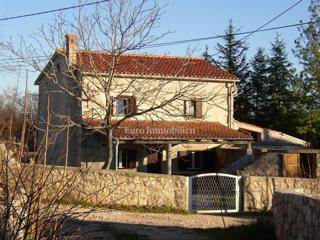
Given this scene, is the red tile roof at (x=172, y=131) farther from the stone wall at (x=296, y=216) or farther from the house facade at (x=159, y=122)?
the stone wall at (x=296, y=216)

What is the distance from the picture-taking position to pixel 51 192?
228 inches

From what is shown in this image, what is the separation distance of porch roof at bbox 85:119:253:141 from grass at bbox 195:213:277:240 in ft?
47.4

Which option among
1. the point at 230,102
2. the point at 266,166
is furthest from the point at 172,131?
the point at 266,166

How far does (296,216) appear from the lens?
9.64 meters

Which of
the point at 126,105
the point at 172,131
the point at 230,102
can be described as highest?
the point at 230,102

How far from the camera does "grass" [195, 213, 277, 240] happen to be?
459 inches

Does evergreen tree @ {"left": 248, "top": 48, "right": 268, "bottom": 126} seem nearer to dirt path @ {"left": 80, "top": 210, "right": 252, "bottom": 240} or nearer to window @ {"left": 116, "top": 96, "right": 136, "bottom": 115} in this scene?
window @ {"left": 116, "top": 96, "right": 136, "bottom": 115}

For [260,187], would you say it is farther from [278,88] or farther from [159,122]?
[278,88]

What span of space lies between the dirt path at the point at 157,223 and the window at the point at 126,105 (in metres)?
6.83

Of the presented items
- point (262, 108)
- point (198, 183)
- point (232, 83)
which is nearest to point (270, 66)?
point (262, 108)

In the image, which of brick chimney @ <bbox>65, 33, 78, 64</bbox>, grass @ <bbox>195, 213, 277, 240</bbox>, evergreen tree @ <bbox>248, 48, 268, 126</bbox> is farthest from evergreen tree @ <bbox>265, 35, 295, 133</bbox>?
grass @ <bbox>195, 213, 277, 240</bbox>

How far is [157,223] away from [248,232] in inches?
129

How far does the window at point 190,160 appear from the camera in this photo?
31375 mm

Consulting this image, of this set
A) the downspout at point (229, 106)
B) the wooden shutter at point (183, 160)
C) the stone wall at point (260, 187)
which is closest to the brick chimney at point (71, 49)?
the wooden shutter at point (183, 160)
